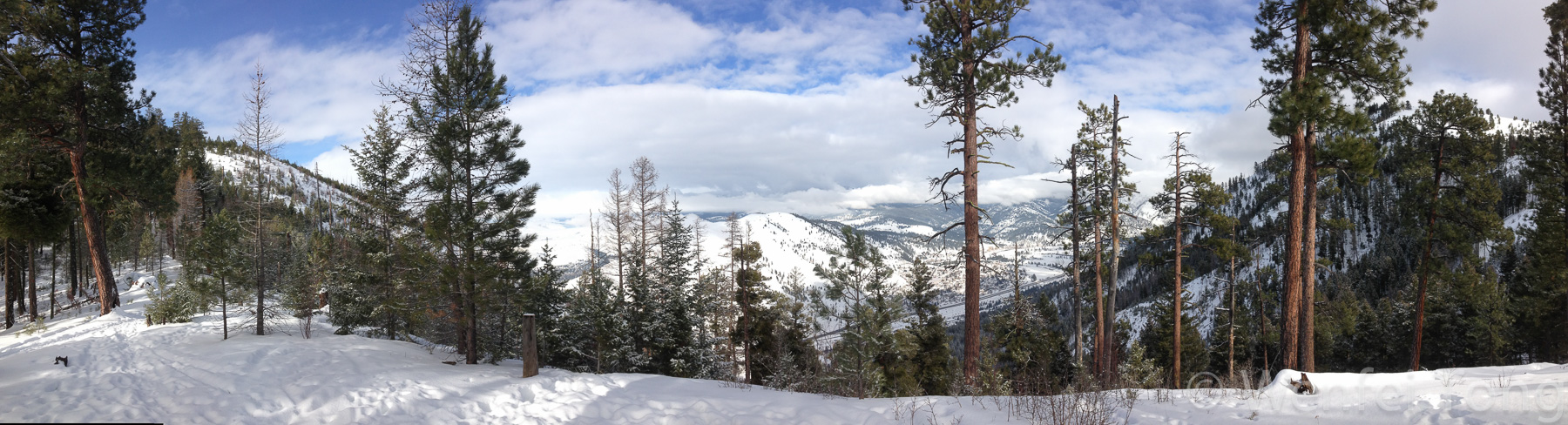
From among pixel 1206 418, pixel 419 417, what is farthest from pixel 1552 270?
pixel 419 417

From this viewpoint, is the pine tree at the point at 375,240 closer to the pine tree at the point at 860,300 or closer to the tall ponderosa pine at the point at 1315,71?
the pine tree at the point at 860,300

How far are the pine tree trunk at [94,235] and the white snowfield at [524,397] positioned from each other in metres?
4.54

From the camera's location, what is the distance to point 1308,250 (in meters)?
12.4

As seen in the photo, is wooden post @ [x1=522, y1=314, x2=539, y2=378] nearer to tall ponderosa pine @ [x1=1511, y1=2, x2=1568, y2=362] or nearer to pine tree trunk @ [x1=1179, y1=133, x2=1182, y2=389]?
pine tree trunk @ [x1=1179, y1=133, x2=1182, y2=389]

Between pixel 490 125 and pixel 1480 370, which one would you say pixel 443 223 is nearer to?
pixel 490 125

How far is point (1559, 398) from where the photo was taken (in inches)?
213

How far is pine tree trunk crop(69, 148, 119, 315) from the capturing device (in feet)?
53.8

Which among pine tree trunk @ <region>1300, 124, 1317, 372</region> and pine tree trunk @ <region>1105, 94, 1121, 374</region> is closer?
pine tree trunk @ <region>1300, 124, 1317, 372</region>

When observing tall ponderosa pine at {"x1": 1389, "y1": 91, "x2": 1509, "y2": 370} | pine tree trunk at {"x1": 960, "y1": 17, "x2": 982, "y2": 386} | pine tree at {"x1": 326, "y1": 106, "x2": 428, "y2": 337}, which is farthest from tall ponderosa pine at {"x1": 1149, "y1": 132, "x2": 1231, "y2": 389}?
pine tree at {"x1": 326, "y1": 106, "x2": 428, "y2": 337}

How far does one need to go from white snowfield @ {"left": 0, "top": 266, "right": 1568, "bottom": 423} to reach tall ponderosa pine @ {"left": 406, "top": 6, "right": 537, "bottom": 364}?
2048 millimetres

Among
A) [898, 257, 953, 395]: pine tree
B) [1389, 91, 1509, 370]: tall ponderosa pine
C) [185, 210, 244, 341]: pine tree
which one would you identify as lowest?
[898, 257, 953, 395]: pine tree

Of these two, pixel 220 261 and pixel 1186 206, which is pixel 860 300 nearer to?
pixel 1186 206

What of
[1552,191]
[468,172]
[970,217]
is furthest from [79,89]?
[1552,191]

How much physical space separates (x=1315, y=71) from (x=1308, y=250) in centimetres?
431
